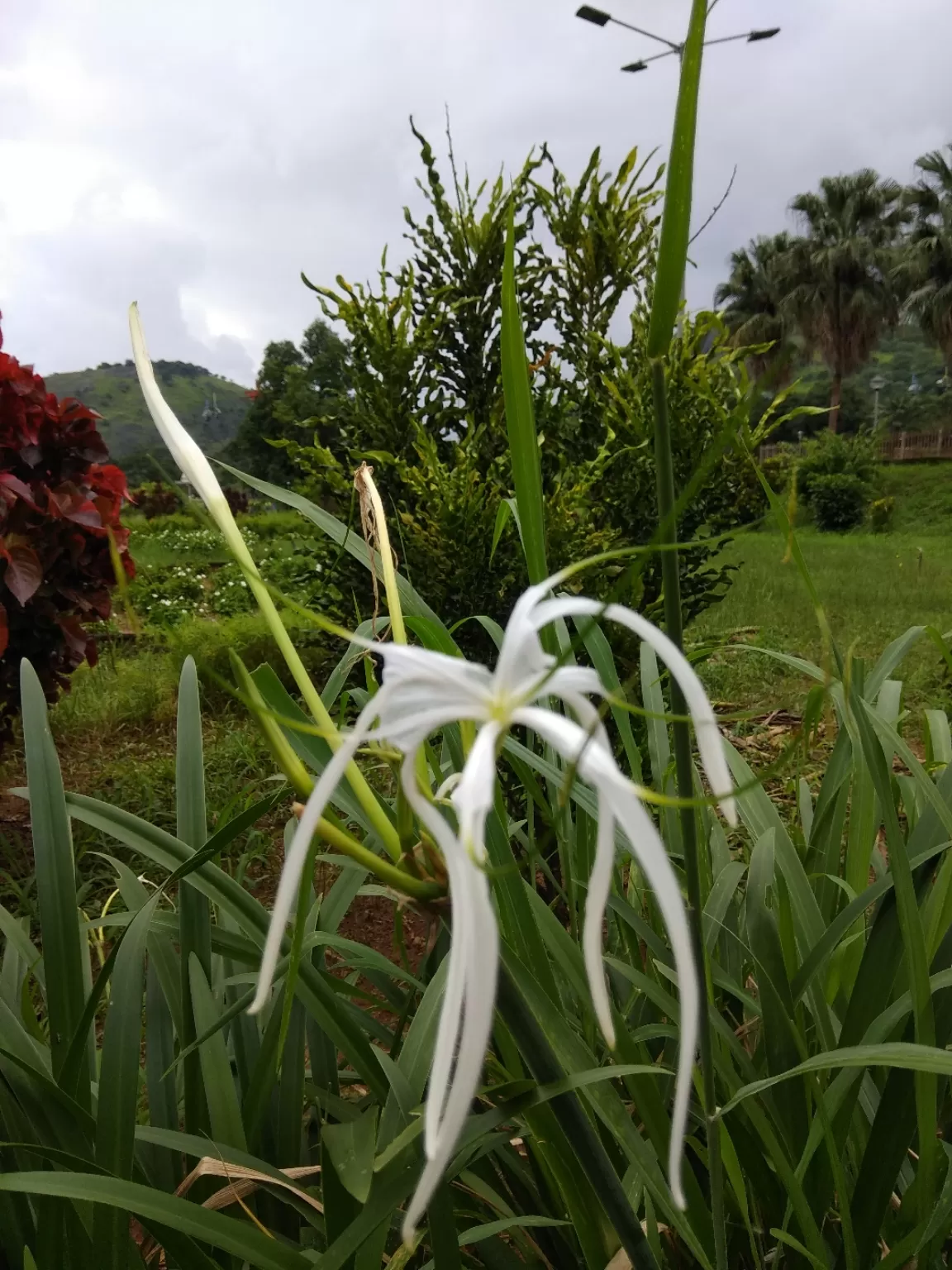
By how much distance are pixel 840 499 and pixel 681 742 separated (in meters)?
11.6

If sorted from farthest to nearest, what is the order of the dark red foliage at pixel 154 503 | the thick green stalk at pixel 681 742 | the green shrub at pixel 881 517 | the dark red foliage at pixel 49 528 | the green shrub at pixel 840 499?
1. the green shrub at pixel 840 499
2. the dark red foliage at pixel 154 503
3. the green shrub at pixel 881 517
4. the dark red foliage at pixel 49 528
5. the thick green stalk at pixel 681 742

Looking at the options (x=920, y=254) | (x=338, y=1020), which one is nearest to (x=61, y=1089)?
(x=338, y=1020)

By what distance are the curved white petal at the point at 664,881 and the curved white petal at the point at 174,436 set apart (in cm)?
19

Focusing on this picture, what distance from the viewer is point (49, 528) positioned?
5.70 ft

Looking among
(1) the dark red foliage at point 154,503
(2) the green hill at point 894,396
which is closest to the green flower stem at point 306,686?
(1) the dark red foliage at point 154,503

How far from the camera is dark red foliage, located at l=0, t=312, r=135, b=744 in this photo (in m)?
1.66

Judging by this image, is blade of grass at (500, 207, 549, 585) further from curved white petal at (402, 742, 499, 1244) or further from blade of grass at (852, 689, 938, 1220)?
blade of grass at (852, 689, 938, 1220)

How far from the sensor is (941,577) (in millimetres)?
5254

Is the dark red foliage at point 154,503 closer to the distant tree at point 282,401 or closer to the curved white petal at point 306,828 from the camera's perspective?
the distant tree at point 282,401

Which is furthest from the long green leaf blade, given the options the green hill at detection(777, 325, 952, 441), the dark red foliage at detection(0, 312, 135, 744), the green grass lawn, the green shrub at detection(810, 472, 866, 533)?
the green hill at detection(777, 325, 952, 441)

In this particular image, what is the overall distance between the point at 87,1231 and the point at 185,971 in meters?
0.18

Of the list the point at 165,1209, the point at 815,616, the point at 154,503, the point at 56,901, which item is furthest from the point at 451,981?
the point at 154,503

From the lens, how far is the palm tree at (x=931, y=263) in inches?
756

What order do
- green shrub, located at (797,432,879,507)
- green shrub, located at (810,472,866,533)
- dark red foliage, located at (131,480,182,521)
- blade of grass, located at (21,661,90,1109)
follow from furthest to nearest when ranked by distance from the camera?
green shrub, located at (797,432,879,507), green shrub, located at (810,472,866,533), dark red foliage, located at (131,480,182,521), blade of grass, located at (21,661,90,1109)
